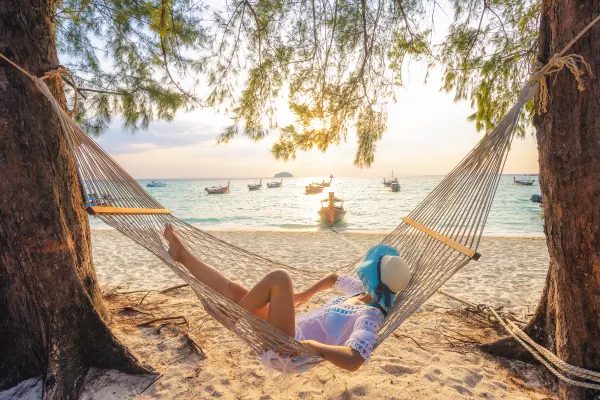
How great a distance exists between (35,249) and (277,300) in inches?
37.7

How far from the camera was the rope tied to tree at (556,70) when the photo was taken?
97cm

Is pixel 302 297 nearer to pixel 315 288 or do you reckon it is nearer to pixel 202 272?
pixel 315 288

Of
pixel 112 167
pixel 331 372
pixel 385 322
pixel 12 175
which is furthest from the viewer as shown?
pixel 331 372

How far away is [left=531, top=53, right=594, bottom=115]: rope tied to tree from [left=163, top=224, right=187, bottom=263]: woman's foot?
147 cm

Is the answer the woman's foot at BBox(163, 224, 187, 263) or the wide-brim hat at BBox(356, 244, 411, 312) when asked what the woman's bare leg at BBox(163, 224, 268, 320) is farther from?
the wide-brim hat at BBox(356, 244, 411, 312)

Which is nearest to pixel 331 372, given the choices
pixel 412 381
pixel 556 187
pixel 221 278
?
pixel 412 381

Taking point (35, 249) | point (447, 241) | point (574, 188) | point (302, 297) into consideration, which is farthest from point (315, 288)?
point (35, 249)

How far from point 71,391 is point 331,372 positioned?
1.04 meters

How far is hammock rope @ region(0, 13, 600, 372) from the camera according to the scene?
1.20m

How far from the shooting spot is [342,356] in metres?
1.12

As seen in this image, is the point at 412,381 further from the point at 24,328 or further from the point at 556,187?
the point at 24,328

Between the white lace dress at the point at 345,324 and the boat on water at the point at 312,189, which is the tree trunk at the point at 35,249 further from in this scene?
the boat on water at the point at 312,189

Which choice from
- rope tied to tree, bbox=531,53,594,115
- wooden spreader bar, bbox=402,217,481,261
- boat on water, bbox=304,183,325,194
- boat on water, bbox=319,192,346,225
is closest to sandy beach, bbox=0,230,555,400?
wooden spreader bar, bbox=402,217,481,261

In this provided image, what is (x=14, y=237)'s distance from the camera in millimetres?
1352
